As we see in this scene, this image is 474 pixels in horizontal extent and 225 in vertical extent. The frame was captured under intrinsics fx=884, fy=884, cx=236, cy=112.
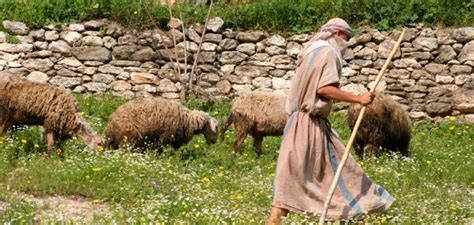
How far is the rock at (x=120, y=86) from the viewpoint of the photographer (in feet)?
56.0

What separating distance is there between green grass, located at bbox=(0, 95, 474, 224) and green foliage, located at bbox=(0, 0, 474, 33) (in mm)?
4386

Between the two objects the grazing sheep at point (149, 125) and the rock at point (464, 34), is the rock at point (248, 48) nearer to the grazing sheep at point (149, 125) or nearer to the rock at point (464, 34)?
the rock at point (464, 34)

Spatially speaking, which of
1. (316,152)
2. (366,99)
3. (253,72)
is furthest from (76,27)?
(366,99)

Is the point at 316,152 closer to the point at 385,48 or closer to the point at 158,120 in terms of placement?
the point at 158,120

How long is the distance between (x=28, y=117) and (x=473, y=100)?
878 cm

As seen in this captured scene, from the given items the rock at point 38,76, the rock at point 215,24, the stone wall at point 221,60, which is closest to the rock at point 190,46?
the stone wall at point 221,60

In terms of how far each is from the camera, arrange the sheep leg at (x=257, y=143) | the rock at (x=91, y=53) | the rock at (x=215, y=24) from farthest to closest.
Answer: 1. the rock at (x=215, y=24)
2. the rock at (x=91, y=53)
3. the sheep leg at (x=257, y=143)

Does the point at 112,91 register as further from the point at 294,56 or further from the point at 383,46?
the point at 383,46

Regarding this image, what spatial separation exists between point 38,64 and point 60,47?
535 millimetres

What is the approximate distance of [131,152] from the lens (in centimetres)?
1175

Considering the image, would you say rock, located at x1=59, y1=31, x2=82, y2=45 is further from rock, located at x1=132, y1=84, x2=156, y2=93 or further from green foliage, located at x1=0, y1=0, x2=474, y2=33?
rock, located at x1=132, y1=84, x2=156, y2=93

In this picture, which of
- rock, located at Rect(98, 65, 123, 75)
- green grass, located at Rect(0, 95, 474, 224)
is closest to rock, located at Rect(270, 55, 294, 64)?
rock, located at Rect(98, 65, 123, 75)

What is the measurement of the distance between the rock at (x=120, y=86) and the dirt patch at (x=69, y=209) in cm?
760

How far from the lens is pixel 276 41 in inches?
682
